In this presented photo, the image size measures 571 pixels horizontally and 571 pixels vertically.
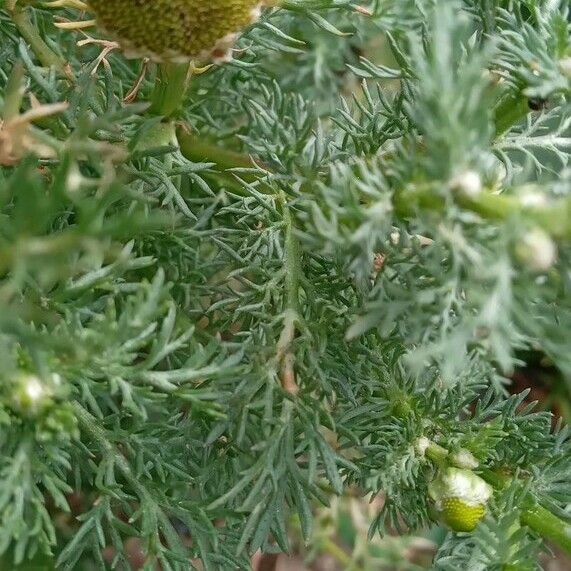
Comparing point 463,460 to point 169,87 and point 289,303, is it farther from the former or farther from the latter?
point 169,87

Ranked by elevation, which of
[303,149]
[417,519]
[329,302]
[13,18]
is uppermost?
[13,18]

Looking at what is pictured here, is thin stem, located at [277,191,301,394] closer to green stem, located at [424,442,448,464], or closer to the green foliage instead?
the green foliage

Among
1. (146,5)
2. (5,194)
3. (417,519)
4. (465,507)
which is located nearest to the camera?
(5,194)

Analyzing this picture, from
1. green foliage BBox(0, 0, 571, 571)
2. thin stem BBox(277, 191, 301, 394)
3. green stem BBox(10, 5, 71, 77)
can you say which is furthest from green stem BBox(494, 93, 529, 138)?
green stem BBox(10, 5, 71, 77)

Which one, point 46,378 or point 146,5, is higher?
point 146,5

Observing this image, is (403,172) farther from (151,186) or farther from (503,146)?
(151,186)

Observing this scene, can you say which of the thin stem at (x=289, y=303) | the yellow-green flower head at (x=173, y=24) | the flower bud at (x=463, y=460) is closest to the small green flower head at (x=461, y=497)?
the flower bud at (x=463, y=460)

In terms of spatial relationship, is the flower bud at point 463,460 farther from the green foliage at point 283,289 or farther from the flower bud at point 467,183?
the flower bud at point 467,183

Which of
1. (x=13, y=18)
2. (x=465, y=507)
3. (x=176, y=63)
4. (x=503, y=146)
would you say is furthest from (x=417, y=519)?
(x=13, y=18)
